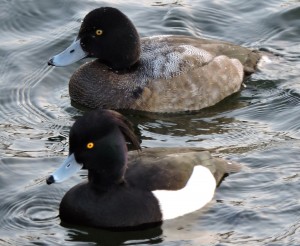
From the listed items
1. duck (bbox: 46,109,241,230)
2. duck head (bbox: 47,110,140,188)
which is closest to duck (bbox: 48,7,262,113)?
duck (bbox: 46,109,241,230)

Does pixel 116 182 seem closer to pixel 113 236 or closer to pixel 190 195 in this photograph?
pixel 113 236

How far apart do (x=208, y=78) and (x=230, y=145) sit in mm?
1464

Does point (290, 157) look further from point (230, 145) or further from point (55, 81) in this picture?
point (55, 81)

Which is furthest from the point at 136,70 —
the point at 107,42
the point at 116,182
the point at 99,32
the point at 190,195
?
the point at 116,182

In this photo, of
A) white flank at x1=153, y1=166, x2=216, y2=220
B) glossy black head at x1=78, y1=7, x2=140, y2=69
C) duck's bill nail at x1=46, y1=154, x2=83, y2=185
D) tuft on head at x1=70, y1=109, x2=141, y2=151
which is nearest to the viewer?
tuft on head at x1=70, y1=109, x2=141, y2=151

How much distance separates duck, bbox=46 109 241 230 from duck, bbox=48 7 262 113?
2311mm

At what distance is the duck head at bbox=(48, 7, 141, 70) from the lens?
38.4 ft

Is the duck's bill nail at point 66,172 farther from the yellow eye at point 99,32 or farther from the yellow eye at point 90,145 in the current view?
the yellow eye at point 99,32

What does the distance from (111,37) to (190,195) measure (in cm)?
297

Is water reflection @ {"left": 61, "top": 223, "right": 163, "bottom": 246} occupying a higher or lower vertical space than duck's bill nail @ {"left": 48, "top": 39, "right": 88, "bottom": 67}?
lower

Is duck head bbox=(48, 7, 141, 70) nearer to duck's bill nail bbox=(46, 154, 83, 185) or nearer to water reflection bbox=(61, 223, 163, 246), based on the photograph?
duck's bill nail bbox=(46, 154, 83, 185)

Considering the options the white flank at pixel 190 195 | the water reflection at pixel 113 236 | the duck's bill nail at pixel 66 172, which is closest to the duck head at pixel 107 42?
the white flank at pixel 190 195

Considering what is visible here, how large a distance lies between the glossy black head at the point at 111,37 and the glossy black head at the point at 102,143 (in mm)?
2806

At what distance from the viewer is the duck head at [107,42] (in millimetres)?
11720
